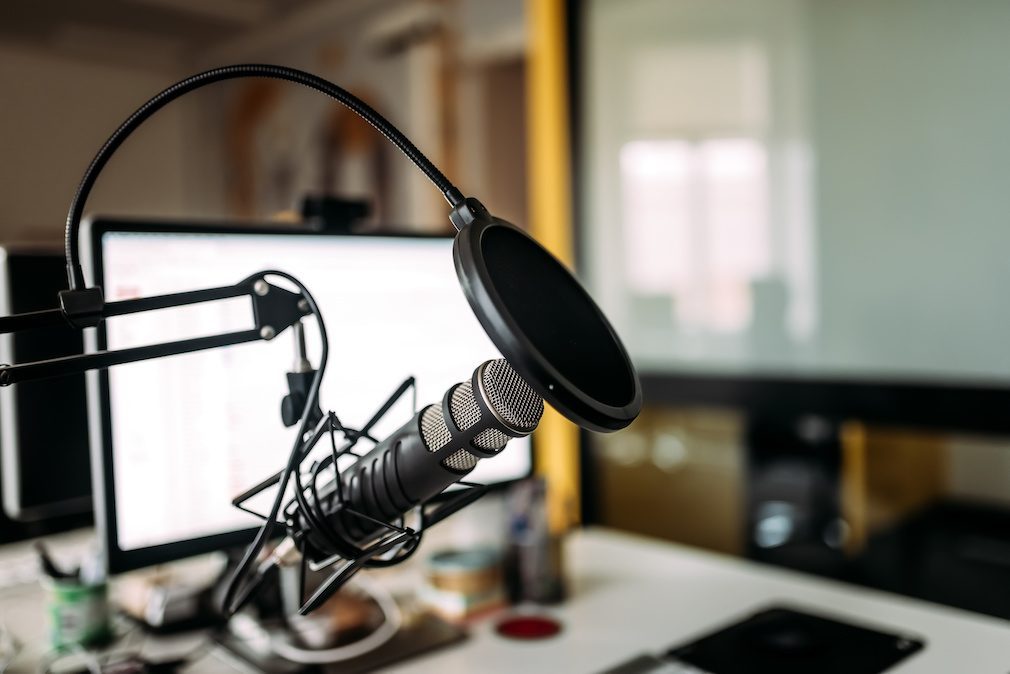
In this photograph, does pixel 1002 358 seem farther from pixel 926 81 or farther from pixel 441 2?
pixel 441 2

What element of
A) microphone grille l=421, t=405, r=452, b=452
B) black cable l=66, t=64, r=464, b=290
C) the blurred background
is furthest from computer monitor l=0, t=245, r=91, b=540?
microphone grille l=421, t=405, r=452, b=452

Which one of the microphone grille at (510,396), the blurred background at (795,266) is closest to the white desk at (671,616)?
the blurred background at (795,266)

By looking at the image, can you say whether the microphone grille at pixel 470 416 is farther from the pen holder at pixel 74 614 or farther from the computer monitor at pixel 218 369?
the pen holder at pixel 74 614

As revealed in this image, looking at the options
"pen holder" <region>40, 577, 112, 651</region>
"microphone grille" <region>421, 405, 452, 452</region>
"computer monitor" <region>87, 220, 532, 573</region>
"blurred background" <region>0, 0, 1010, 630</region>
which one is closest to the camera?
"microphone grille" <region>421, 405, 452, 452</region>

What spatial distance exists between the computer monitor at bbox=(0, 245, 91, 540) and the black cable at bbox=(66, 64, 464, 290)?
457 mm

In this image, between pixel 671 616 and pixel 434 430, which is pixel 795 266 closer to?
pixel 671 616

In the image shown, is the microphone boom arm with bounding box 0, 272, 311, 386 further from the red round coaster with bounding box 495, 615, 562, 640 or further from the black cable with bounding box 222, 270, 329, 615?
the red round coaster with bounding box 495, 615, 562, 640

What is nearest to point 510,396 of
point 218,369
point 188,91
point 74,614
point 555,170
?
point 188,91

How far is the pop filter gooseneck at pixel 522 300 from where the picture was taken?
44 cm

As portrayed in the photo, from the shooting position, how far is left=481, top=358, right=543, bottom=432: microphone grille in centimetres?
51

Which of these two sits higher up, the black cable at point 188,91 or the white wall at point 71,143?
the white wall at point 71,143

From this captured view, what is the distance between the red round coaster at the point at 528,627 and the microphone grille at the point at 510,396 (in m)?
0.46

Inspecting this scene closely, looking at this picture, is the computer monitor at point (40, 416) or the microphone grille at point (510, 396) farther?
the computer monitor at point (40, 416)

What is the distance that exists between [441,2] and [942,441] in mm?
2216
